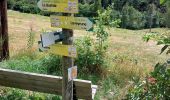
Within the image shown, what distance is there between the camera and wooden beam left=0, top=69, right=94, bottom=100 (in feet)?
16.9

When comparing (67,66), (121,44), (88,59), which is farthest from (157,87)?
(121,44)

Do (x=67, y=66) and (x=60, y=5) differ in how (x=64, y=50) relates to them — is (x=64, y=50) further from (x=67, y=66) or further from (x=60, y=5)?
(x=60, y=5)

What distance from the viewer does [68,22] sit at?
13.5 ft

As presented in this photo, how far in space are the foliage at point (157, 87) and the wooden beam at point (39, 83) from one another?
0.76 m

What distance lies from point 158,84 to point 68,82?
3.43 feet

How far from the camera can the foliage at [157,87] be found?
344cm

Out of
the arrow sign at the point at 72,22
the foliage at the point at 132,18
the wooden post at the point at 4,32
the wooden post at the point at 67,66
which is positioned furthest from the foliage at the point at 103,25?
the foliage at the point at 132,18

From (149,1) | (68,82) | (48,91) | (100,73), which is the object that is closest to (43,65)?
(100,73)

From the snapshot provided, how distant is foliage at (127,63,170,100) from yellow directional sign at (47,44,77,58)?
86 cm

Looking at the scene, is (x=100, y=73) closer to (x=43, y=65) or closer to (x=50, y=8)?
(x=43, y=65)

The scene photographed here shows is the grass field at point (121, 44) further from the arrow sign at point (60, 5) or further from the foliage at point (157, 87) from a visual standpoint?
the arrow sign at point (60, 5)

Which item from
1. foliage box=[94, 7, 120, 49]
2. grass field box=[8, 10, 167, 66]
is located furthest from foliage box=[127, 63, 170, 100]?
foliage box=[94, 7, 120, 49]

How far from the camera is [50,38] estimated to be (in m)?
4.24

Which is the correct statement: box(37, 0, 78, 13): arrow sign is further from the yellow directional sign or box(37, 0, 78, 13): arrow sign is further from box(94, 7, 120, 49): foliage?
box(94, 7, 120, 49): foliage
